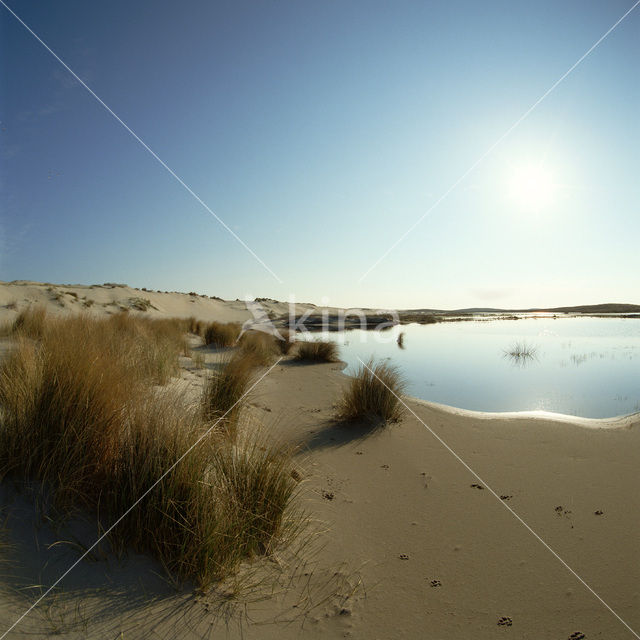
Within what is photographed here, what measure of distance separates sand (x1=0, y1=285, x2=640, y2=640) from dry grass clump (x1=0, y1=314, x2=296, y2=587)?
136 millimetres

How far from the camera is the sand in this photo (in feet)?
5.48

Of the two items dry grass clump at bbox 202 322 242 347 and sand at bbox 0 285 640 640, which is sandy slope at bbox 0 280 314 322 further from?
sand at bbox 0 285 640 640

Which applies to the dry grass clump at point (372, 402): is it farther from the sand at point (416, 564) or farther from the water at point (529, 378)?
the water at point (529, 378)

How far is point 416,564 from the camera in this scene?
2.21 meters

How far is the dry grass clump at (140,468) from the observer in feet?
6.21

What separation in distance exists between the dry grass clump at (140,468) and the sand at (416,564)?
136 mm

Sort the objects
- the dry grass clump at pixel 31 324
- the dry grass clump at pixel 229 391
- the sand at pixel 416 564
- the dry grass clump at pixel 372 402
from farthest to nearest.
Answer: the dry grass clump at pixel 31 324, the dry grass clump at pixel 372 402, the dry grass clump at pixel 229 391, the sand at pixel 416 564

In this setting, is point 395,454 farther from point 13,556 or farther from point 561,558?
point 13,556

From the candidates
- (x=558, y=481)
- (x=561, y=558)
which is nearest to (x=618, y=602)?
(x=561, y=558)

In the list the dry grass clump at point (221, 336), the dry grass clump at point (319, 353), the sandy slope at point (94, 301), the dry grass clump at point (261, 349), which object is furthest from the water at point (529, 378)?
the sandy slope at point (94, 301)

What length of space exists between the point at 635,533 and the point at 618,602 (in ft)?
2.41

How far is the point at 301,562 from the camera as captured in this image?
2.16 meters
